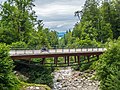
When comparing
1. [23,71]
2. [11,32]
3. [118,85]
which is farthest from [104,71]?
[11,32]

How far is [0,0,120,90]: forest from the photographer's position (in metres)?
35.8

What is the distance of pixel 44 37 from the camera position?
79.9 m

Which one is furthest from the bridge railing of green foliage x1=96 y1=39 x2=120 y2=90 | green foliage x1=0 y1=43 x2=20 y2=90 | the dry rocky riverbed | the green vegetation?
the green vegetation

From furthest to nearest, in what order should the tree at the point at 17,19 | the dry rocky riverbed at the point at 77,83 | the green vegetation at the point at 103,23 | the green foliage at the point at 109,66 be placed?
the green vegetation at the point at 103,23 → the tree at the point at 17,19 → the dry rocky riverbed at the point at 77,83 → the green foliage at the point at 109,66

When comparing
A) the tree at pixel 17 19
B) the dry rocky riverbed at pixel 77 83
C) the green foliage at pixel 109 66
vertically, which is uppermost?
the tree at pixel 17 19

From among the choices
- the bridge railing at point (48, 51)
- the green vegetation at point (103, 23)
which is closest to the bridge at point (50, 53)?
the bridge railing at point (48, 51)

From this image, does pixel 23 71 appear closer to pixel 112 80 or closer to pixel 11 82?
pixel 11 82

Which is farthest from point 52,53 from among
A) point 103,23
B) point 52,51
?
point 103,23

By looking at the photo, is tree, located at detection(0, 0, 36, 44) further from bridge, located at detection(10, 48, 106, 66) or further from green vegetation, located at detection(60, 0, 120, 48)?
green vegetation, located at detection(60, 0, 120, 48)

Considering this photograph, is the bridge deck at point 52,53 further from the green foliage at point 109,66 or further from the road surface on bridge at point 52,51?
the green foliage at point 109,66

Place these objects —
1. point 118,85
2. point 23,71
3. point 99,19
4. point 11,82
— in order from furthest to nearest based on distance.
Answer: point 99,19, point 23,71, point 11,82, point 118,85

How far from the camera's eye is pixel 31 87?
39.5 metres

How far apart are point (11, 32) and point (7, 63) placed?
29.6 meters

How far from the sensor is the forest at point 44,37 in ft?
118
